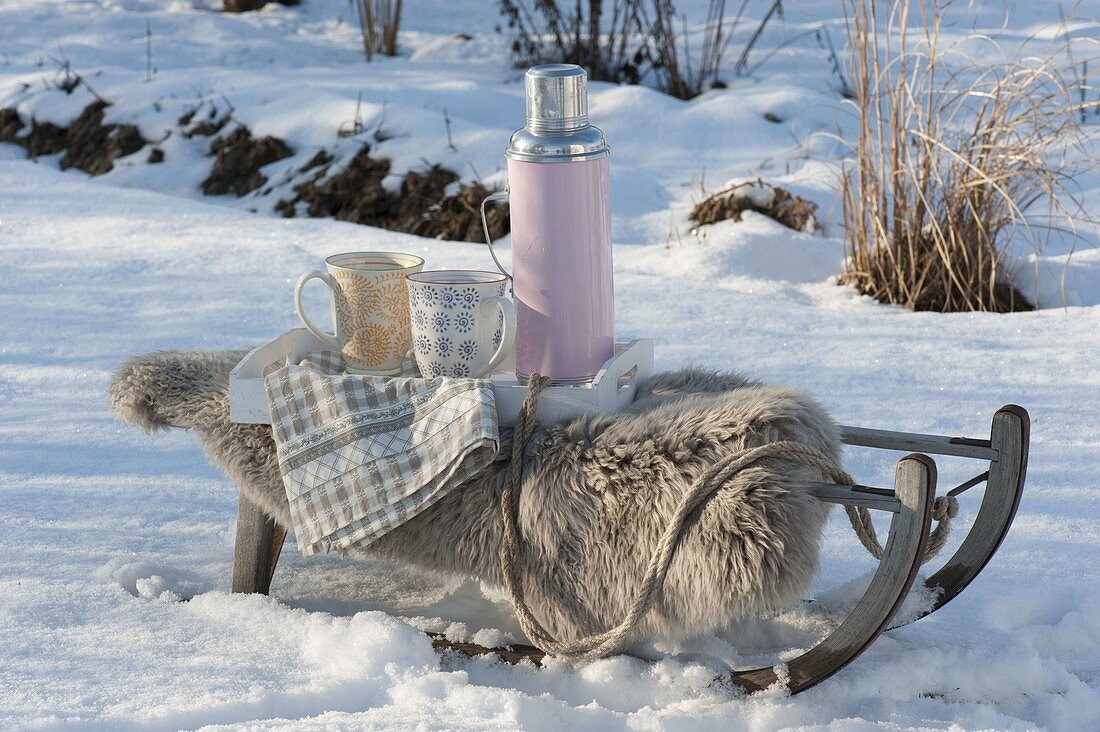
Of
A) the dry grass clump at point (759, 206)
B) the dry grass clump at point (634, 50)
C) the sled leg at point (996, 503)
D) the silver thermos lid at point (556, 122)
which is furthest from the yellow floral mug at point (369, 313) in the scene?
the dry grass clump at point (634, 50)

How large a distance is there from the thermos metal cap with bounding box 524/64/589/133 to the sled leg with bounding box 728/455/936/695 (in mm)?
593

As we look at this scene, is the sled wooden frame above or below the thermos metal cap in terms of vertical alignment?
below

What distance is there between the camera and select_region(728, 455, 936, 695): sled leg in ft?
3.98

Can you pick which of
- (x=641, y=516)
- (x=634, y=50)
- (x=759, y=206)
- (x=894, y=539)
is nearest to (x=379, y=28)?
(x=634, y=50)

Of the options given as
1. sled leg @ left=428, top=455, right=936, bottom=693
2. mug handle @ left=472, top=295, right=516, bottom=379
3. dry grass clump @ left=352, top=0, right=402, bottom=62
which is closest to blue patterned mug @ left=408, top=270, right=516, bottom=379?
mug handle @ left=472, top=295, right=516, bottom=379

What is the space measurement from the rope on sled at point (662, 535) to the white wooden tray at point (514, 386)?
1.2 inches

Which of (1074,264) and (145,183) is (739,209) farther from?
(145,183)

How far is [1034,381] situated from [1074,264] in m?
0.82

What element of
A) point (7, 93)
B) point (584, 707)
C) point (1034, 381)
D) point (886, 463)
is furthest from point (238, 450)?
point (7, 93)

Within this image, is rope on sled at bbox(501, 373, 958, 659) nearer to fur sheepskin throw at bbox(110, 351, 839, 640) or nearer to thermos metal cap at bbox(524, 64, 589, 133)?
fur sheepskin throw at bbox(110, 351, 839, 640)

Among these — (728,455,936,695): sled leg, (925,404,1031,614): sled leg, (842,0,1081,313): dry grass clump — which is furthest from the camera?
(842,0,1081,313): dry grass clump

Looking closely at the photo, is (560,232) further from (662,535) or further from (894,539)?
(894,539)

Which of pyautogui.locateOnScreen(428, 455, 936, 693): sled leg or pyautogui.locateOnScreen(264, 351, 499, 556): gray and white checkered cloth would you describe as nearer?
pyautogui.locateOnScreen(428, 455, 936, 693): sled leg

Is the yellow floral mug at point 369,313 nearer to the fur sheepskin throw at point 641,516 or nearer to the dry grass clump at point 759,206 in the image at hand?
the fur sheepskin throw at point 641,516
